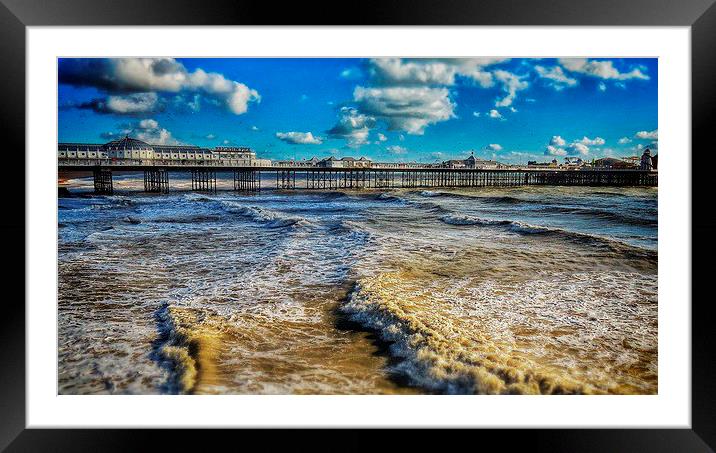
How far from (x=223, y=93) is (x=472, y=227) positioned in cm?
457

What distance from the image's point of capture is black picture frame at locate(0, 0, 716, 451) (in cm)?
163

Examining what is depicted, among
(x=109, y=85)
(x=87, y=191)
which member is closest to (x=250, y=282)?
(x=109, y=85)

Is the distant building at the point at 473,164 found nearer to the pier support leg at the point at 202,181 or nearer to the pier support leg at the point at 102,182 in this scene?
the pier support leg at the point at 202,181

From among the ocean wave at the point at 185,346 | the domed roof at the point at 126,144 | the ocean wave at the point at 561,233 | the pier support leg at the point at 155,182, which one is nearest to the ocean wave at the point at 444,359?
the ocean wave at the point at 185,346

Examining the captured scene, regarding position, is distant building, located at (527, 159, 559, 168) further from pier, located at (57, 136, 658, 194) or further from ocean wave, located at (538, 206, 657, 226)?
ocean wave, located at (538, 206, 657, 226)

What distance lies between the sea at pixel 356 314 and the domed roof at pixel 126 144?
7.76 m

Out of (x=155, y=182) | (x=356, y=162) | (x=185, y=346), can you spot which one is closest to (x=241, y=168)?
(x=155, y=182)

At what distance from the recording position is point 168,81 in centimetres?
632

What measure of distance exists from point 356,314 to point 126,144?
13.0 metres

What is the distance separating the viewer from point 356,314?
2.89 m
